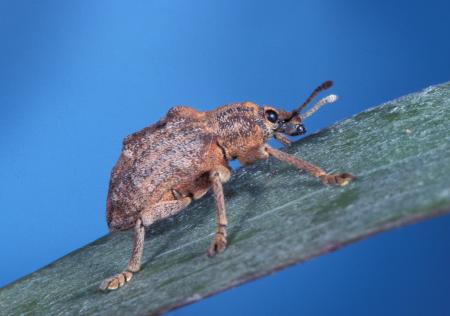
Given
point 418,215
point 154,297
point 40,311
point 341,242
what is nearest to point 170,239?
point 40,311

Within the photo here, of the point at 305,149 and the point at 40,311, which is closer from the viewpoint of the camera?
the point at 40,311

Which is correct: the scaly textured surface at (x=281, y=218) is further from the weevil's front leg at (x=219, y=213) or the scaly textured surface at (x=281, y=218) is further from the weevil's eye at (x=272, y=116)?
the weevil's eye at (x=272, y=116)

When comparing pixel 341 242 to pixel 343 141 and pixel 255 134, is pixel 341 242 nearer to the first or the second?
pixel 343 141

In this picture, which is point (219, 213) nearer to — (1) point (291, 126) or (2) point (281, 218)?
(2) point (281, 218)

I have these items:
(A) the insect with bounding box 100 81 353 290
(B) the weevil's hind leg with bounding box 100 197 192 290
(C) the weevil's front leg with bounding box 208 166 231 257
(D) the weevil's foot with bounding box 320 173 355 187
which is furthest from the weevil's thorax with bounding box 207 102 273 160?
(D) the weevil's foot with bounding box 320 173 355 187

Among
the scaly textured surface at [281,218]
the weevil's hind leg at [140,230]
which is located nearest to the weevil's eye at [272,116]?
the scaly textured surface at [281,218]

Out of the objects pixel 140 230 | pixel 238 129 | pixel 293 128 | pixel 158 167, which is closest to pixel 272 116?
pixel 293 128
